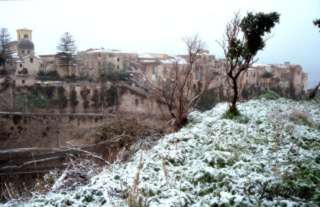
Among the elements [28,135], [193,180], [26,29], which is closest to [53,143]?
[28,135]

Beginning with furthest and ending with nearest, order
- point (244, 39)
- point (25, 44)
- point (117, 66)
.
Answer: point (117, 66) < point (25, 44) < point (244, 39)

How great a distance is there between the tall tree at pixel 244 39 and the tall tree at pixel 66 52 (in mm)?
21225

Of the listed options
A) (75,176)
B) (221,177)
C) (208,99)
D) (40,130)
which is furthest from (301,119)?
(40,130)

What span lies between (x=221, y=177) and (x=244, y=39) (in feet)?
21.5

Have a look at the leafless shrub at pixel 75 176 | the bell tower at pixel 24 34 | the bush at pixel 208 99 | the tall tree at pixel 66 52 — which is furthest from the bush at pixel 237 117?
the bell tower at pixel 24 34

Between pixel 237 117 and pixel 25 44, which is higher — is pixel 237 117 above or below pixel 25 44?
below

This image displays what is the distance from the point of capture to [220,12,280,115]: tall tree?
9102mm

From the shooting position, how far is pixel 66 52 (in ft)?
92.4

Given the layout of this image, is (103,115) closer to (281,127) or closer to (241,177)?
(281,127)

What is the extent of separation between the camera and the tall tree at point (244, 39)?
29.9 ft

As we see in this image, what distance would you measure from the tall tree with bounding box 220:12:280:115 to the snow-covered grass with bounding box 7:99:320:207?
3.80 meters

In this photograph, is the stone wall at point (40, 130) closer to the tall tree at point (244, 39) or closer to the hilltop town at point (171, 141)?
the hilltop town at point (171, 141)

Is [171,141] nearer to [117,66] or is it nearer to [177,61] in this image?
[177,61]

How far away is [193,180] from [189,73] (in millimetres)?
7035
